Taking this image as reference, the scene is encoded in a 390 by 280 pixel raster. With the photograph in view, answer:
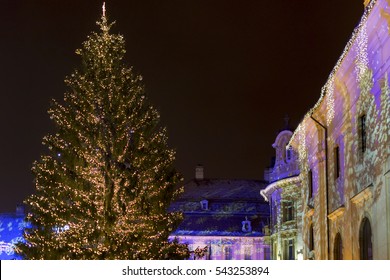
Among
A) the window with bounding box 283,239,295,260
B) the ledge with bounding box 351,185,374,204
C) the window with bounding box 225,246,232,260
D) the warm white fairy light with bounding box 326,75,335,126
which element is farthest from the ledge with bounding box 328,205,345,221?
the window with bounding box 225,246,232,260

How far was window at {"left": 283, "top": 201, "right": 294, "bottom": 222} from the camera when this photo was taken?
55219 millimetres

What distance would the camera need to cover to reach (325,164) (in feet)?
89.7

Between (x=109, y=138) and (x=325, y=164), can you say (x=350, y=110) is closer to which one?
(x=325, y=164)

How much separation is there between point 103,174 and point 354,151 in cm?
892

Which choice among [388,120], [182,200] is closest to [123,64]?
[388,120]

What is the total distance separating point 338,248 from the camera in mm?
25672

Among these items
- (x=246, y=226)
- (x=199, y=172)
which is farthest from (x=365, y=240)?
(x=199, y=172)

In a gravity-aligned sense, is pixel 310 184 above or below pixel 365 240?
above

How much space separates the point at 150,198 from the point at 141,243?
5.67 ft

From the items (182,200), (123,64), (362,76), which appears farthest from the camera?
(182,200)

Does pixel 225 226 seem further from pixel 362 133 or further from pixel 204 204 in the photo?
pixel 362 133

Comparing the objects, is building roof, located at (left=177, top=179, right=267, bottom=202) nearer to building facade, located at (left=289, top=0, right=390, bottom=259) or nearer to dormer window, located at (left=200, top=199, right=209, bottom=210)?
dormer window, located at (left=200, top=199, right=209, bottom=210)
